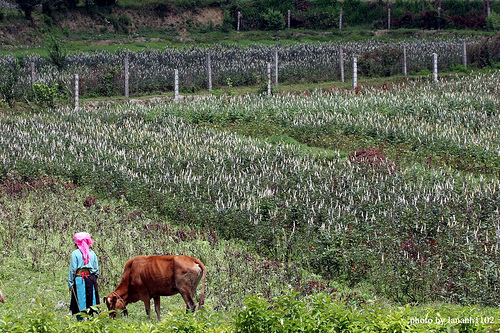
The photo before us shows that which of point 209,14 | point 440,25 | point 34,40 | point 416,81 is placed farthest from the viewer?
point 209,14

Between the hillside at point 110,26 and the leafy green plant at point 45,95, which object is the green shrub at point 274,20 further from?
the leafy green plant at point 45,95

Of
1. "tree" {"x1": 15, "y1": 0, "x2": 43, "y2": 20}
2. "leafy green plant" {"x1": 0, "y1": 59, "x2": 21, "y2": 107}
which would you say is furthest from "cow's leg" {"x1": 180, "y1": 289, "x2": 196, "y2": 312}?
"tree" {"x1": 15, "y1": 0, "x2": 43, "y2": 20}

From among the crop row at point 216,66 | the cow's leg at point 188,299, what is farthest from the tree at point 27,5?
the cow's leg at point 188,299

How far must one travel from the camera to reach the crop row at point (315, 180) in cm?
1218

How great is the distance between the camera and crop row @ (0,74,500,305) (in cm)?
1218

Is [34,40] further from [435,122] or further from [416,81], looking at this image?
[435,122]

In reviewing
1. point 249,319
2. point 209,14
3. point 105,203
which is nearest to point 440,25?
point 209,14

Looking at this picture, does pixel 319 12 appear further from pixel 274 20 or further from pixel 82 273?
pixel 82 273

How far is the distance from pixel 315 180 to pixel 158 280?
7431 mm

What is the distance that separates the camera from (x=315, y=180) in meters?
16.8

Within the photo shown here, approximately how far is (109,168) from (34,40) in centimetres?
3245

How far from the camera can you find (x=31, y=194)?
54.7 ft

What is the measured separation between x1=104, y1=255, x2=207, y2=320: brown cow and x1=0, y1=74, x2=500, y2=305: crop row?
3167 millimetres

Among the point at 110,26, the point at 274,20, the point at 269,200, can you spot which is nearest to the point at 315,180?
the point at 269,200
